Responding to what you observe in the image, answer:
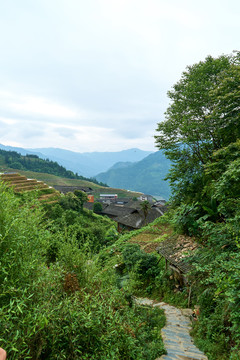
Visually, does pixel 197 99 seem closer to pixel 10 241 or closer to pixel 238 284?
pixel 238 284

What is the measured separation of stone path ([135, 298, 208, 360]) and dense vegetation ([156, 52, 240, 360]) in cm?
33

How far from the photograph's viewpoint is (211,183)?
9.55 metres

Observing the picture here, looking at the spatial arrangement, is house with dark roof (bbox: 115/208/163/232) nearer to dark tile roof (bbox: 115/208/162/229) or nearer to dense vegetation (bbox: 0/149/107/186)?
dark tile roof (bbox: 115/208/162/229)

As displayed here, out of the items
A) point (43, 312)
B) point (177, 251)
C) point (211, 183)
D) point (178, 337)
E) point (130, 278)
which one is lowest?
point (178, 337)

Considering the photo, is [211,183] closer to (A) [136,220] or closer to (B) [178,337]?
(B) [178,337]

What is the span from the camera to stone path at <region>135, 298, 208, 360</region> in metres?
5.12

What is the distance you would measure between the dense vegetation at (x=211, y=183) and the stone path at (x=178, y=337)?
0.33 m

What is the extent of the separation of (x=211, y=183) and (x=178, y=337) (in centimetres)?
597

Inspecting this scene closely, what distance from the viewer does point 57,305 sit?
3.42m

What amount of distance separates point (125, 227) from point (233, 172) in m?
32.0

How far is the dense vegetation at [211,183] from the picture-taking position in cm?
523

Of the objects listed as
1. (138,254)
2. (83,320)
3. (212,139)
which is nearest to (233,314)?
(83,320)

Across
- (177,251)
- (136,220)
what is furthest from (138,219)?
(177,251)

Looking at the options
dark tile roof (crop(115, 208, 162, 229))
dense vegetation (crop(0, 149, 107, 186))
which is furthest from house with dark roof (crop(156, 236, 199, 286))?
dense vegetation (crop(0, 149, 107, 186))
